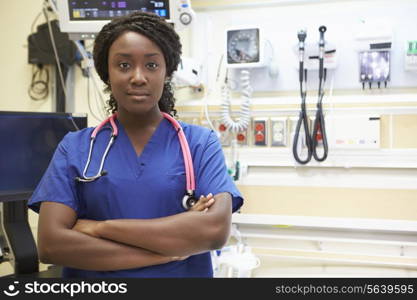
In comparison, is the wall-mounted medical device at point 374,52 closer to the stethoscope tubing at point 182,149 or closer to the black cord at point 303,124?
the black cord at point 303,124

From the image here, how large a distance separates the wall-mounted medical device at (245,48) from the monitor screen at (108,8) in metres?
0.49

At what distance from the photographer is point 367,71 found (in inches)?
85.4

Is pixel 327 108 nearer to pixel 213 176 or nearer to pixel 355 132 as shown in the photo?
pixel 355 132

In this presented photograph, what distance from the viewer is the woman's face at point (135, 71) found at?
45.4 inches

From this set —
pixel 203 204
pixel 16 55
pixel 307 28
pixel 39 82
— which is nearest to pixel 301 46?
pixel 307 28

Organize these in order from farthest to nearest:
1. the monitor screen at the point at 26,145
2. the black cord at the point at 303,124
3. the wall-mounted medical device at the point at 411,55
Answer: the black cord at the point at 303,124 → the wall-mounted medical device at the point at 411,55 → the monitor screen at the point at 26,145

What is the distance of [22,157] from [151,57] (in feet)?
3.04

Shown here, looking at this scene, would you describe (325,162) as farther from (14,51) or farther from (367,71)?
(14,51)

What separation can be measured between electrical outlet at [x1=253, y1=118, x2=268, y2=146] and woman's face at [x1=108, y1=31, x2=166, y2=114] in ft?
3.93

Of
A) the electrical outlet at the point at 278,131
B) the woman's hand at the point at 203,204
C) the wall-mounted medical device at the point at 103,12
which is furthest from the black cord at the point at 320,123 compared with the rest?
the woman's hand at the point at 203,204

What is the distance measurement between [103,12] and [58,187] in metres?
1.03

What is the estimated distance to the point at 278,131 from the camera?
230 cm

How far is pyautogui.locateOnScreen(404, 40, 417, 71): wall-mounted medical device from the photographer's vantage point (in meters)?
2.09

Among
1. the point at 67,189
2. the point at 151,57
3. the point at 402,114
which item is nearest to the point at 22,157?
the point at 67,189
